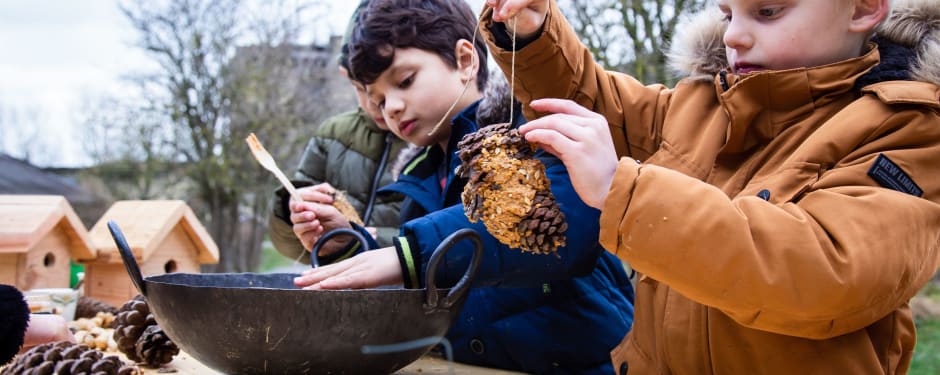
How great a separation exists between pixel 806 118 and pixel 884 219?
27cm

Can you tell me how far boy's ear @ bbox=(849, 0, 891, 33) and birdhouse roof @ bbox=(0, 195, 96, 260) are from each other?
2.22 meters

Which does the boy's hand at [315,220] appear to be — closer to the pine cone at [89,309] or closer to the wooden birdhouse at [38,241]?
the pine cone at [89,309]

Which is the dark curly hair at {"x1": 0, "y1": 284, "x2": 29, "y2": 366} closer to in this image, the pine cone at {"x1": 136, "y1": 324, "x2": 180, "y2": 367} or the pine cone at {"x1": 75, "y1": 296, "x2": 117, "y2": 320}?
the pine cone at {"x1": 136, "y1": 324, "x2": 180, "y2": 367}

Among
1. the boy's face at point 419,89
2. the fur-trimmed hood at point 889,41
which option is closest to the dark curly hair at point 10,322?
the boy's face at point 419,89

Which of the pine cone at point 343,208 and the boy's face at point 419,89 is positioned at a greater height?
the boy's face at point 419,89

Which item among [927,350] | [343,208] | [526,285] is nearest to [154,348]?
[343,208]

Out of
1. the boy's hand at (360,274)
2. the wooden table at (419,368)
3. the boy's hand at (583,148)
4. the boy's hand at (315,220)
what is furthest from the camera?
the boy's hand at (315,220)

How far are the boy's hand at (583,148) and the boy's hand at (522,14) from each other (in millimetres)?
222

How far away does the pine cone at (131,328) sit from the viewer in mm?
1590

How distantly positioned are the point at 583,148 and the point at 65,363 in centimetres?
99

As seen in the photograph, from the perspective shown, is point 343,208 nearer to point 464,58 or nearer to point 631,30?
point 464,58

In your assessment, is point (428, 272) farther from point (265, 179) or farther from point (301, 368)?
point (265, 179)

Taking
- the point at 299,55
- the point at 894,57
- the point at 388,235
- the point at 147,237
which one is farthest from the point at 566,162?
the point at 299,55

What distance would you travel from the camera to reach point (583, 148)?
1.05 metres
